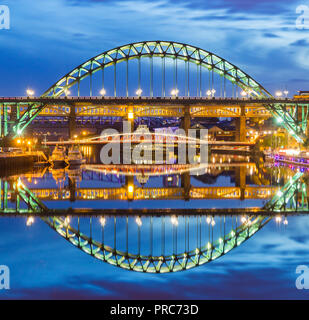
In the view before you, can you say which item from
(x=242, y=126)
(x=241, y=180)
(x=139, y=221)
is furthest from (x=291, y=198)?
(x=242, y=126)

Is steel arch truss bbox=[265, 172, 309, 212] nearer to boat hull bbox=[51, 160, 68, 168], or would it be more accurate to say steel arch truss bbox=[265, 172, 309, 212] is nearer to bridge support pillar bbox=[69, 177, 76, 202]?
bridge support pillar bbox=[69, 177, 76, 202]

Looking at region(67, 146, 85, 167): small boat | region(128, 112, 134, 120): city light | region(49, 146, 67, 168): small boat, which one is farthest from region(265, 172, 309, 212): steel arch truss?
region(128, 112, 134, 120): city light

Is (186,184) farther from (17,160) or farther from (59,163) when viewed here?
(59,163)

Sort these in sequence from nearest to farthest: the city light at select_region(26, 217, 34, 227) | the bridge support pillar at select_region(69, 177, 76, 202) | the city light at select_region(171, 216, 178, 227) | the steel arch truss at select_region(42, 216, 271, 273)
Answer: the steel arch truss at select_region(42, 216, 271, 273) → the city light at select_region(26, 217, 34, 227) → the city light at select_region(171, 216, 178, 227) → the bridge support pillar at select_region(69, 177, 76, 202)

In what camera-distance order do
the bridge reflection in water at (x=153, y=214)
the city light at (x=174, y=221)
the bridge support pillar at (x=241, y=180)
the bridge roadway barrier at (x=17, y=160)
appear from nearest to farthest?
the bridge reflection in water at (x=153, y=214)
the city light at (x=174, y=221)
the bridge support pillar at (x=241, y=180)
the bridge roadway barrier at (x=17, y=160)

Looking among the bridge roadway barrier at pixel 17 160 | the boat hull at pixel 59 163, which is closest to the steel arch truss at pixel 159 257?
the bridge roadway barrier at pixel 17 160

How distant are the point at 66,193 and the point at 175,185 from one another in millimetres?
9469

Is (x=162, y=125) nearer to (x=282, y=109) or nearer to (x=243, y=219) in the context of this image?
(x=282, y=109)

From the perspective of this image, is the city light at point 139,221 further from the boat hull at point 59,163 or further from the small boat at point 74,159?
the small boat at point 74,159

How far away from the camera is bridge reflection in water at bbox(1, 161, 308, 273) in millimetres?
17438

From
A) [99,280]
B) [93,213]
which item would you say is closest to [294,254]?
[99,280]

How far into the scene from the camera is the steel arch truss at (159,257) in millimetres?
15590

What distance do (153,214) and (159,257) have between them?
27.5 ft

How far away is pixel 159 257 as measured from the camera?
16906mm
